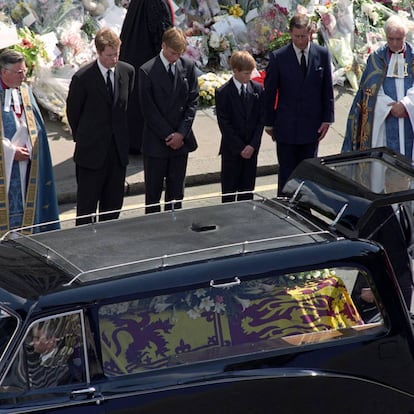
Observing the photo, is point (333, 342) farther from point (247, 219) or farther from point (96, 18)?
point (96, 18)

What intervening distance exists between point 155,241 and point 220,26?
873cm

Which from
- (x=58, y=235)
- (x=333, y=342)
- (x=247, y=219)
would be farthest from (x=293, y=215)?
(x=58, y=235)

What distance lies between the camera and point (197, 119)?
43.1ft

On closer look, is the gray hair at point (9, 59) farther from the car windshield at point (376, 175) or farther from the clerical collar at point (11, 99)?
the car windshield at point (376, 175)

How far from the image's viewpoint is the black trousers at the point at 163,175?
1002 cm

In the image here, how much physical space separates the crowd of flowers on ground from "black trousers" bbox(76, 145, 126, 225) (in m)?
3.16

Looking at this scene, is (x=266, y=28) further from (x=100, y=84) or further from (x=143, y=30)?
(x=100, y=84)

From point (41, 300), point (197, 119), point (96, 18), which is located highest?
point (96, 18)

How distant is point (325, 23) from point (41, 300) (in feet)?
32.0

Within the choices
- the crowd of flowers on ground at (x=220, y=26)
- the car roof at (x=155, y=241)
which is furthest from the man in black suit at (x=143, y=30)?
the car roof at (x=155, y=241)

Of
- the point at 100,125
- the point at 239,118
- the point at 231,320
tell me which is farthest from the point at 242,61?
the point at 231,320

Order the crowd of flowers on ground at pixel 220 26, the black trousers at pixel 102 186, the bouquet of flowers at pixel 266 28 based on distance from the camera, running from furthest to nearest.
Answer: the bouquet of flowers at pixel 266 28 → the crowd of flowers on ground at pixel 220 26 → the black trousers at pixel 102 186

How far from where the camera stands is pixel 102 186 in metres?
9.78

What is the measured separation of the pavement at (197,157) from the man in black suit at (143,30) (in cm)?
79
